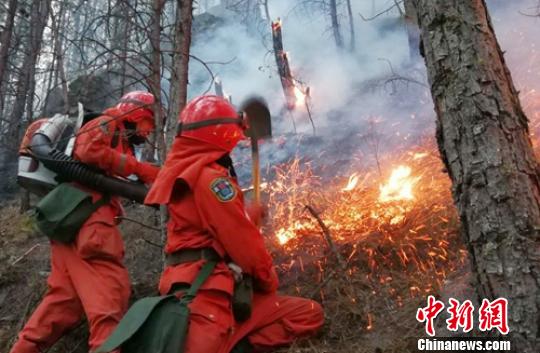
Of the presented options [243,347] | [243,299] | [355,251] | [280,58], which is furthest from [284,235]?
[280,58]

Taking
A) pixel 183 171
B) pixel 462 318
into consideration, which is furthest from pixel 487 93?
pixel 183 171

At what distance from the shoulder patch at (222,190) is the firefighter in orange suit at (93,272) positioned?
1.42 metres

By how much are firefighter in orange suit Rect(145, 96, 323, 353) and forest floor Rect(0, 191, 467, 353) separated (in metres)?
0.26

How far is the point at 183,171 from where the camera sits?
111 inches

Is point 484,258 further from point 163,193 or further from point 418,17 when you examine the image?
point 163,193

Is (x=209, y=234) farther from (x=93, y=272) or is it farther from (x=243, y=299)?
(x=93, y=272)

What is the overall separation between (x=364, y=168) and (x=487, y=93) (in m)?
6.50

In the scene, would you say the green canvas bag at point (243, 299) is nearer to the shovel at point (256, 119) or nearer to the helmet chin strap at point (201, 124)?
the helmet chin strap at point (201, 124)

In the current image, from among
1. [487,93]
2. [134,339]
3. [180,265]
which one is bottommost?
[134,339]

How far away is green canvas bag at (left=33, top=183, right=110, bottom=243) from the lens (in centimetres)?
362

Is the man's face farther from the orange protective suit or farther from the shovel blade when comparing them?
the orange protective suit

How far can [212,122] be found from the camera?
3002 millimetres

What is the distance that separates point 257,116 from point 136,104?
1.32m

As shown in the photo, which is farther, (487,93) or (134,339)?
(134,339)
